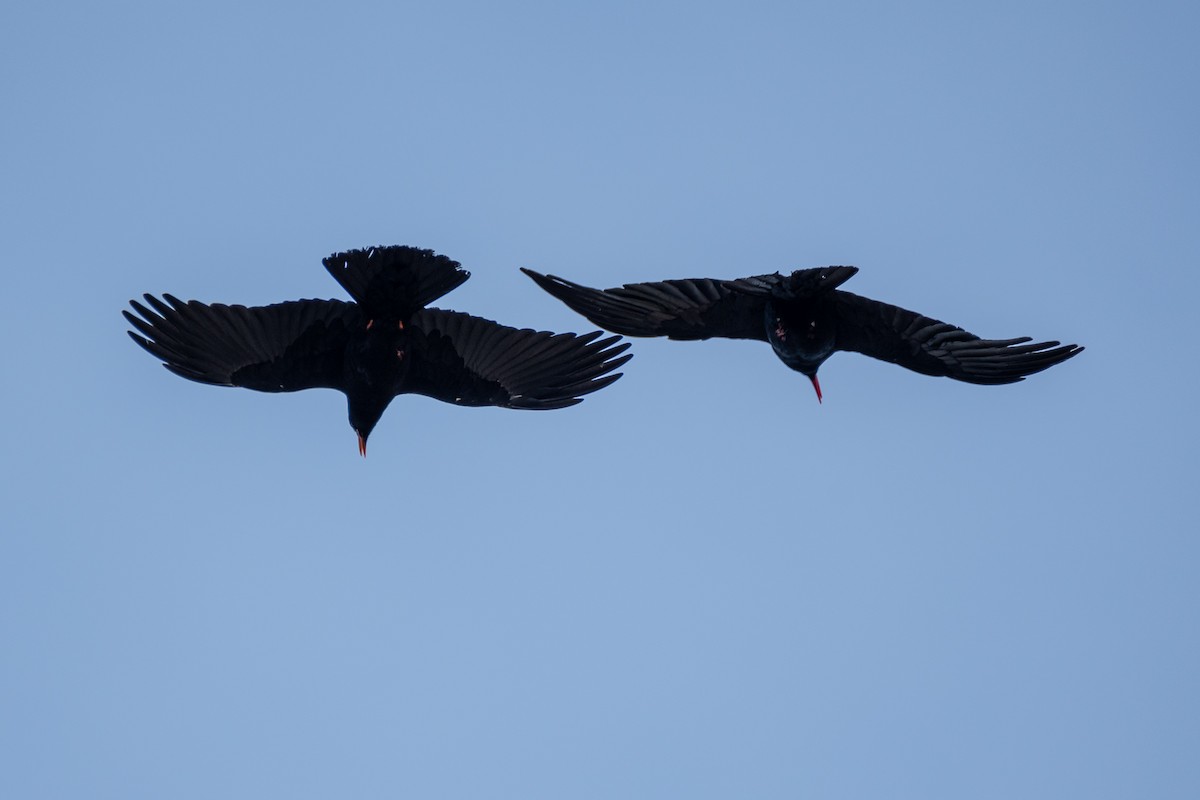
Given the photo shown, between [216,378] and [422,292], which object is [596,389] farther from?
[216,378]

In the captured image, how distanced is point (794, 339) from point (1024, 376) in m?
1.91

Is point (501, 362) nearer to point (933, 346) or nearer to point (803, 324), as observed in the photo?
point (803, 324)

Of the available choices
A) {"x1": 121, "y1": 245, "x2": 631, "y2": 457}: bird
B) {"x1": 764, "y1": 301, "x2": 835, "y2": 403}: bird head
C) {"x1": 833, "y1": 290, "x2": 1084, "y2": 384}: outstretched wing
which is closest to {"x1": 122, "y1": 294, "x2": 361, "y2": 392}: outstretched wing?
{"x1": 121, "y1": 245, "x2": 631, "y2": 457}: bird

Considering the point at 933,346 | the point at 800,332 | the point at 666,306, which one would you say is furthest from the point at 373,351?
the point at 933,346

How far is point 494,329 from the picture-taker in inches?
549

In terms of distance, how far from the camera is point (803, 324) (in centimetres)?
1352

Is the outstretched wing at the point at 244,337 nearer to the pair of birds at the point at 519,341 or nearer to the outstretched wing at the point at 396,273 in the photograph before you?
the pair of birds at the point at 519,341

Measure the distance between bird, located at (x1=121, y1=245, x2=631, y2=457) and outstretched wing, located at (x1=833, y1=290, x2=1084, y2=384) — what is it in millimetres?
1967

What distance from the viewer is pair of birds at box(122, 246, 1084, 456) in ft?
44.1

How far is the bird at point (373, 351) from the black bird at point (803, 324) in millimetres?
353

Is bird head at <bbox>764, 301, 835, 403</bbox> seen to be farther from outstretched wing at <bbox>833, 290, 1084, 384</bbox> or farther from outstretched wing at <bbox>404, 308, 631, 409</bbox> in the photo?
outstretched wing at <bbox>404, 308, 631, 409</bbox>

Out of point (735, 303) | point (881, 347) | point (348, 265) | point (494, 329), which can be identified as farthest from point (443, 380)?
point (881, 347)

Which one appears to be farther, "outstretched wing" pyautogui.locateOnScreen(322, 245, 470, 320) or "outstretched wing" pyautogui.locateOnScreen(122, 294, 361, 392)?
"outstretched wing" pyautogui.locateOnScreen(122, 294, 361, 392)

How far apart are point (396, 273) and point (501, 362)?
164 cm
